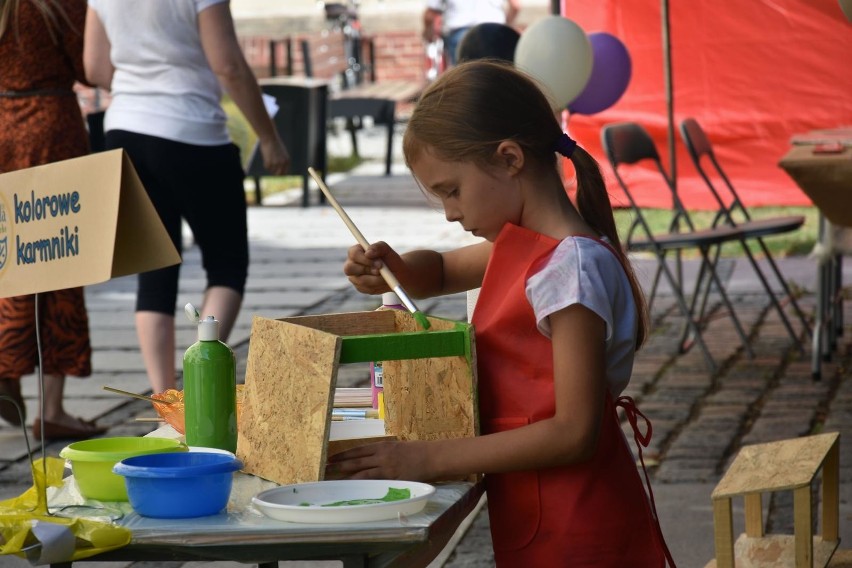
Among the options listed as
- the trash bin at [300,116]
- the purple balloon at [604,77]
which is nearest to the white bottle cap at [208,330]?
the purple balloon at [604,77]

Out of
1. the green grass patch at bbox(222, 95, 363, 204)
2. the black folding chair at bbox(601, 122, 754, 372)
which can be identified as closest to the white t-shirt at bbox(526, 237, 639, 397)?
the black folding chair at bbox(601, 122, 754, 372)

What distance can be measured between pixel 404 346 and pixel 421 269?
24.1 inches

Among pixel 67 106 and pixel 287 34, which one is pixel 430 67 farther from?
pixel 67 106

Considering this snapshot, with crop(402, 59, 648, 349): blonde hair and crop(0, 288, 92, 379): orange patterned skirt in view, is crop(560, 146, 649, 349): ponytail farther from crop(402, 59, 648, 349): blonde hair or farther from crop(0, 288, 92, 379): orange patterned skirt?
crop(0, 288, 92, 379): orange patterned skirt

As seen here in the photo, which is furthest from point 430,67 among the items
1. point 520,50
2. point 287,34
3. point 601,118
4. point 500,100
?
point 500,100

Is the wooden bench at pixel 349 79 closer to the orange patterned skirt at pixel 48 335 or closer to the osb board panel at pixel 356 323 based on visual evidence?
the orange patterned skirt at pixel 48 335

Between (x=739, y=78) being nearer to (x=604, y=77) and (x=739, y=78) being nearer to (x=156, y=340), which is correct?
(x=604, y=77)

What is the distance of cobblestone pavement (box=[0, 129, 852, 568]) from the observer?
4.28 m

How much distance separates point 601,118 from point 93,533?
933 centimetres

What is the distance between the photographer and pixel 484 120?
7.29 ft

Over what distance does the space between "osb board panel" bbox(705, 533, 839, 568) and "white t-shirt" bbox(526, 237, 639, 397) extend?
1.31m

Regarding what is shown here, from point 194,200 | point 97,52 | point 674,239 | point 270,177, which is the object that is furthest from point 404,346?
point 270,177

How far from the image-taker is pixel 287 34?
19.6 m

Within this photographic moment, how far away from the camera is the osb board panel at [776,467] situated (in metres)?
3.11
